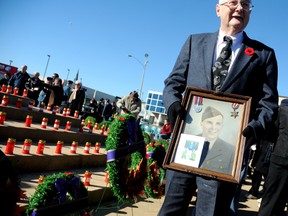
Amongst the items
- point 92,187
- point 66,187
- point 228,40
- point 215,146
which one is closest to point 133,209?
point 92,187

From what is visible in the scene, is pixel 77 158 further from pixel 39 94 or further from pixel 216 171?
pixel 39 94

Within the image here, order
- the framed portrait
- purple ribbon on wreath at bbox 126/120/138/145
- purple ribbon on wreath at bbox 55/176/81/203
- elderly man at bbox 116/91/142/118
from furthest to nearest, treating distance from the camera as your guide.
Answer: elderly man at bbox 116/91/142/118, purple ribbon on wreath at bbox 126/120/138/145, purple ribbon on wreath at bbox 55/176/81/203, the framed portrait

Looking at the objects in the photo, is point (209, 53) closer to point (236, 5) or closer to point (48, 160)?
point (236, 5)

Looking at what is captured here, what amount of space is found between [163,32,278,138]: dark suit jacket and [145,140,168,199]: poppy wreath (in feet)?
10.4

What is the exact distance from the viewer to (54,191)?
106 inches

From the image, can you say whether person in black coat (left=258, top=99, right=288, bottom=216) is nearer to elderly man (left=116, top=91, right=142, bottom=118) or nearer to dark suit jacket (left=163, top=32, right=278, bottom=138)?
dark suit jacket (left=163, top=32, right=278, bottom=138)

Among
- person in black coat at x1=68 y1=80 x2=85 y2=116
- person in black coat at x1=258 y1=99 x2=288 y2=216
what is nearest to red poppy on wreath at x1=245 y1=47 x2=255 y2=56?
person in black coat at x1=258 y1=99 x2=288 y2=216

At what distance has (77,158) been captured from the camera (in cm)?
631

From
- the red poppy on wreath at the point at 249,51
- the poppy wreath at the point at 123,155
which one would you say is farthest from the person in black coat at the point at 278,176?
the red poppy on wreath at the point at 249,51

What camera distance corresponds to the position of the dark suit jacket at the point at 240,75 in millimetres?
2318

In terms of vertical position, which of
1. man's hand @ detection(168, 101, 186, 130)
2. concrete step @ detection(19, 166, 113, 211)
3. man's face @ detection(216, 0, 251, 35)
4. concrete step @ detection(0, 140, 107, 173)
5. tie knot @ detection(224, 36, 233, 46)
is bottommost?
concrete step @ detection(19, 166, 113, 211)

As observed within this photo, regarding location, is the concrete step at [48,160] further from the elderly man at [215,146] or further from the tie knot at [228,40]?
the tie knot at [228,40]

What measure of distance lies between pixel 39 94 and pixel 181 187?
11385mm

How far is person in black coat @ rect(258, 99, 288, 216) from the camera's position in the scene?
4.41 meters
